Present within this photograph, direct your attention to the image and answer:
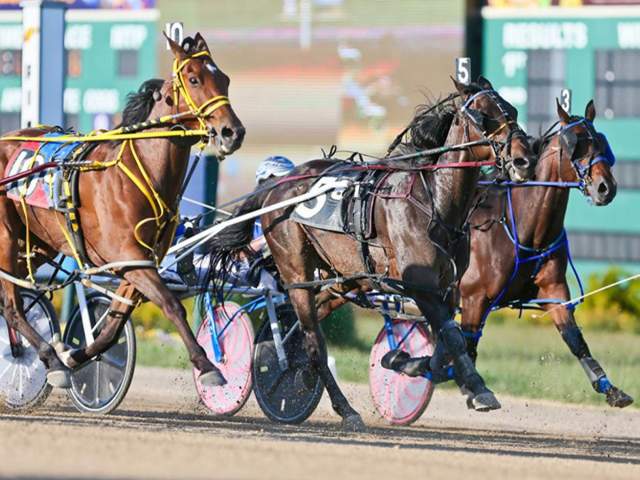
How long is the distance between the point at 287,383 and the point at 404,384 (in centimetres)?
83

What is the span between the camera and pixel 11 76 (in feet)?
84.8

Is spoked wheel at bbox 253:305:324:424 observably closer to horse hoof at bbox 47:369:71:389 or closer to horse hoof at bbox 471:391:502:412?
horse hoof at bbox 47:369:71:389

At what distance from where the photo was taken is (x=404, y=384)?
1099 cm

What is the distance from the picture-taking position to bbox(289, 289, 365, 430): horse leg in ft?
33.0

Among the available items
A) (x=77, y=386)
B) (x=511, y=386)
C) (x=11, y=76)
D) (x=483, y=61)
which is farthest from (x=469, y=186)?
(x=11, y=76)

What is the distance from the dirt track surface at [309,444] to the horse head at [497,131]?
163cm

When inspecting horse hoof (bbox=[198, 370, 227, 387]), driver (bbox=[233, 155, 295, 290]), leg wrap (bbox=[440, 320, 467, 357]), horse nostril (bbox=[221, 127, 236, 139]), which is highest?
horse nostril (bbox=[221, 127, 236, 139])

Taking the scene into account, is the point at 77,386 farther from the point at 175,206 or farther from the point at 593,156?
the point at 593,156

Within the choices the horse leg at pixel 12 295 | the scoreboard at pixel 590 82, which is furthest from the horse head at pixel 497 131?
the scoreboard at pixel 590 82

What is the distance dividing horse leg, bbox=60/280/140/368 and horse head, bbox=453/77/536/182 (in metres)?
2.22

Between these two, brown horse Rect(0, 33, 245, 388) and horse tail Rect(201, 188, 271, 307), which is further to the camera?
horse tail Rect(201, 188, 271, 307)

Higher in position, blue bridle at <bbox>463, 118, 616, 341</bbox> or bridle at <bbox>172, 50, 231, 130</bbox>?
bridle at <bbox>172, 50, 231, 130</bbox>

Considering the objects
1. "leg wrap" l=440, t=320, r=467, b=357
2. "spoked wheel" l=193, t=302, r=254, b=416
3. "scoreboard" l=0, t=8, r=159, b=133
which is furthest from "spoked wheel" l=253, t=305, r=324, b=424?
"scoreboard" l=0, t=8, r=159, b=133

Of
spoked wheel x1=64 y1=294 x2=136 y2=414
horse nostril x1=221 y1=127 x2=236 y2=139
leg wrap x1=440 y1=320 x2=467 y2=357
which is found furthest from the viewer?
spoked wheel x1=64 y1=294 x2=136 y2=414
